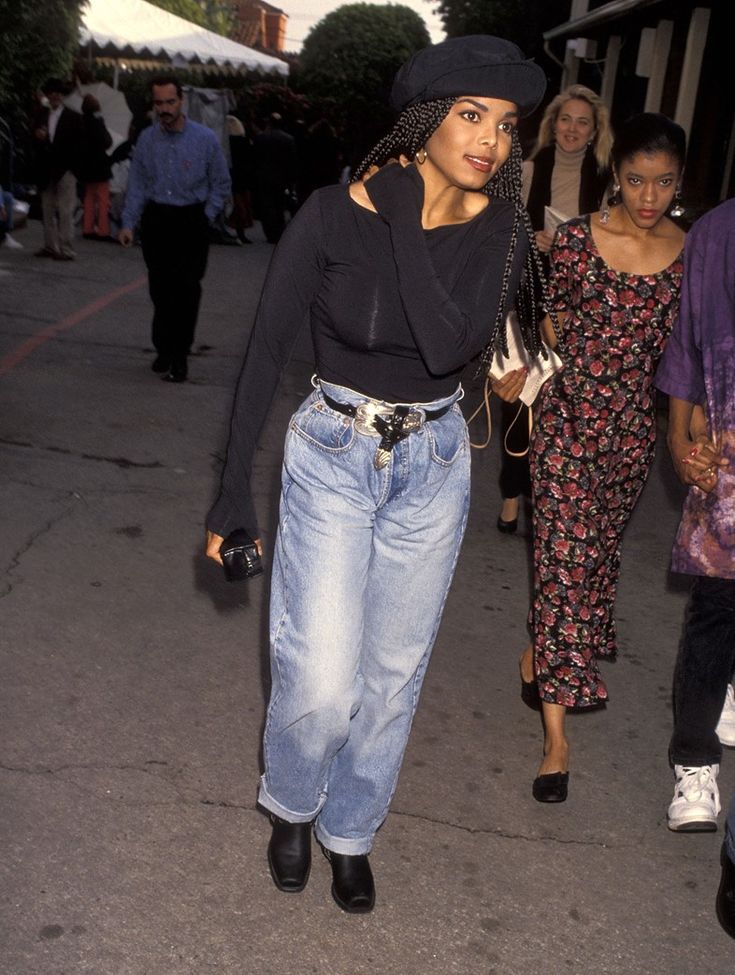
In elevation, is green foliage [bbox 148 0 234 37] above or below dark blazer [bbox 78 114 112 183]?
above

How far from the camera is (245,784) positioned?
3.96 m

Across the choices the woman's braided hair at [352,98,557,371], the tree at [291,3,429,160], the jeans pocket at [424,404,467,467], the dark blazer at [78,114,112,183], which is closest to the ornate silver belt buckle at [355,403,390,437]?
the jeans pocket at [424,404,467,467]

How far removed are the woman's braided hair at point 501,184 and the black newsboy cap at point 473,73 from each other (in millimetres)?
42

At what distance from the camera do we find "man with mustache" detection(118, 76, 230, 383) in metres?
9.37

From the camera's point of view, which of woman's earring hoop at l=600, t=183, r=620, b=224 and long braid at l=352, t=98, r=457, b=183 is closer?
long braid at l=352, t=98, r=457, b=183

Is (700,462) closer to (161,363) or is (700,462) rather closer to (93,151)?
(161,363)

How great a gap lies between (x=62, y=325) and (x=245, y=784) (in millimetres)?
8205

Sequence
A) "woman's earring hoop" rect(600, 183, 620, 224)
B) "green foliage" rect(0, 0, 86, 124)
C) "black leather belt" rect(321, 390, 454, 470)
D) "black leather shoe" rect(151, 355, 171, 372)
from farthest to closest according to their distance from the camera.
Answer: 1. "green foliage" rect(0, 0, 86, 124)
2. "black leather shoe" rect(151, 355, 171, 372)
3. "woman's earring hoop" rect(600, 183, 620, 224)
4. "black leather belt" rect(321, 390, 454, 470)

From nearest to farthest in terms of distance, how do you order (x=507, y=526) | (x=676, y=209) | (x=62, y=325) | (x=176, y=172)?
(x=676, y=209)
(x=507, y=526)
(x=176, y=172)
(x=62, y=325)

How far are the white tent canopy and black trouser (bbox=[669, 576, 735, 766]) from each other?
2020 cm

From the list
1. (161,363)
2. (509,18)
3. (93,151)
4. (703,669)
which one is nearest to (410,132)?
(703,669)

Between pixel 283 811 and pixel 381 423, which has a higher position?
pixel 381 423

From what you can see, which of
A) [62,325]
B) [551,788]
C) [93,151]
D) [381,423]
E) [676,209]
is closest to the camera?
[381,423]

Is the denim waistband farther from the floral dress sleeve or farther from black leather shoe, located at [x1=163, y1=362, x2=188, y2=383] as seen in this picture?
black leather shoe, located at [x1=163, y1=362, x2=188, y2=383]
